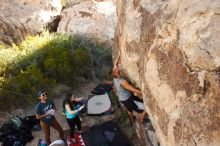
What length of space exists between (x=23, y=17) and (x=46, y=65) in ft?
12.1

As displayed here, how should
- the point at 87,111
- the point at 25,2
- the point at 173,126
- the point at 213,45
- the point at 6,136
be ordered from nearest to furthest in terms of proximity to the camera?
the point at 213,45 → the point at 173,126 → the point at 6,136 → the point at 87,111 → the point at 25,2

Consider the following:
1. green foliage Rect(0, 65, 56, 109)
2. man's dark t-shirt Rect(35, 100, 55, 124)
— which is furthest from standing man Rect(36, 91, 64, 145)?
green foliage Rect(0, 65, 56, 109)

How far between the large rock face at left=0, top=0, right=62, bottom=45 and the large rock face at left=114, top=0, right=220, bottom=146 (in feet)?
28.6

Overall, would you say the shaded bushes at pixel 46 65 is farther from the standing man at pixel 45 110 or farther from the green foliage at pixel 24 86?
the standing man at pixel 45 110

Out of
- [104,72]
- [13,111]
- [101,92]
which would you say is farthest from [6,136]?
[104,72]

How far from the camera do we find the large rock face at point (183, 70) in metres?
4.53

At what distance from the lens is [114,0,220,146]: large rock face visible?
4531mm

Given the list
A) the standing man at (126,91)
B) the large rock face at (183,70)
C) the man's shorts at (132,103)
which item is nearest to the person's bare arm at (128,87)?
the standing man at (126,91)

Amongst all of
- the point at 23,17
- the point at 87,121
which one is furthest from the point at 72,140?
the point at 23,17

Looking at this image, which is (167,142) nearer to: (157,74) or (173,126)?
(173,126)

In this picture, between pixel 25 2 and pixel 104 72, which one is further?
pixel 25 2

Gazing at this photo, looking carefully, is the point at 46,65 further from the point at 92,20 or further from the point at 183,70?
the point at 183,70

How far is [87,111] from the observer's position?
10.2m

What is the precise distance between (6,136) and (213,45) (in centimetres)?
594
